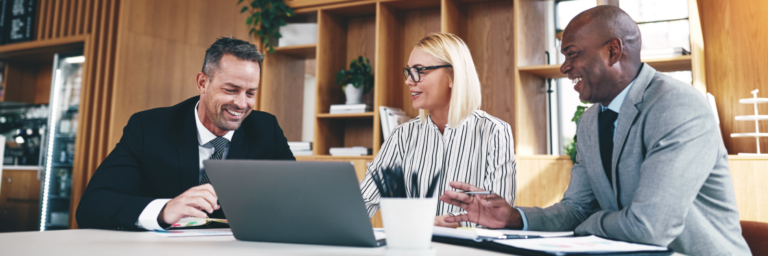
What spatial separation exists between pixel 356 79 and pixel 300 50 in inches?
25.1

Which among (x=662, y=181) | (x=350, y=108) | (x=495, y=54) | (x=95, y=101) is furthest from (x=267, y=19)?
(x=662, y=181)

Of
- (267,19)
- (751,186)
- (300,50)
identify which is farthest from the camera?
(300,50)

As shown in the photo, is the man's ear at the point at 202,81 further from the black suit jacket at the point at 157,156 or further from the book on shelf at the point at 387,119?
the book on shelf at the point at 387,119

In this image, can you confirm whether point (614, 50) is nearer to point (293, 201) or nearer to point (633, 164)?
point (633, 164)

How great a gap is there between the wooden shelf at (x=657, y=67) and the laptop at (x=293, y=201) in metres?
2.71

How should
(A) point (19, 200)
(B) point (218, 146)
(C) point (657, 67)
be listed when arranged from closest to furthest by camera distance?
(B) point (218, 146)
(C) point (657, 67)
(A) point (19, 200)

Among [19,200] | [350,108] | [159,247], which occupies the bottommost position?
[19,200]

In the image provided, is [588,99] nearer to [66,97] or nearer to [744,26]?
[744,26]

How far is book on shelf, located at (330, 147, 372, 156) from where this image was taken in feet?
12.7

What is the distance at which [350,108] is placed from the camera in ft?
12.9

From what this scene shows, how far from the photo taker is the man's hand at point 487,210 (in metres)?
1.36

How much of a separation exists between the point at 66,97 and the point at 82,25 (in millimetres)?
615

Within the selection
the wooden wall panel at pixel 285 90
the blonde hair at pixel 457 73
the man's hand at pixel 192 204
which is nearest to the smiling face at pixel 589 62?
the blonde hair at pixel 457 73

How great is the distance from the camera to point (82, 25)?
14.0 feet
